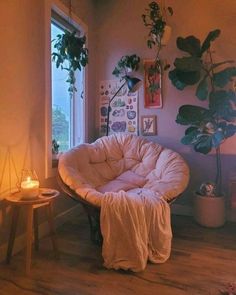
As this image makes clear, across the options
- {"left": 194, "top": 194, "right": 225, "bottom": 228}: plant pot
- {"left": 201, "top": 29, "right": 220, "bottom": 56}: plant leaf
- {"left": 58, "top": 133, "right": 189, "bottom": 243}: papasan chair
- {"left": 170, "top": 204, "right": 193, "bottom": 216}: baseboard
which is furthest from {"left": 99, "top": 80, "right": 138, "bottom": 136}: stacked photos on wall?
{"left": 194, "top": 194, "right": 225, "bottom": 228}: plant pot

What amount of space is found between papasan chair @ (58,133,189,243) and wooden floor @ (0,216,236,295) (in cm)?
33

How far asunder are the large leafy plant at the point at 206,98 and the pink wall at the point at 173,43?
212mm

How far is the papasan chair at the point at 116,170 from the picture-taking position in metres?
2.07

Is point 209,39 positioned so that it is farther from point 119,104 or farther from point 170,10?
point 119,104

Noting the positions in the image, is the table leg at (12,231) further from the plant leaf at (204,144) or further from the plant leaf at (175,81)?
the plant leaf at (175,81)

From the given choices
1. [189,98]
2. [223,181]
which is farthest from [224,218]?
[189,98]

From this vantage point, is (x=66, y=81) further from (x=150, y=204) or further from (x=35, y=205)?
(x=150, y=204)

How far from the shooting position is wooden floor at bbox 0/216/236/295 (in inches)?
64.8

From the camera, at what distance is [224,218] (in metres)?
2.76

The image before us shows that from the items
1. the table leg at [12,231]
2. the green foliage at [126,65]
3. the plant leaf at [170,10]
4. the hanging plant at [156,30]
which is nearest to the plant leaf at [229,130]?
the hanging plant at [156,30]

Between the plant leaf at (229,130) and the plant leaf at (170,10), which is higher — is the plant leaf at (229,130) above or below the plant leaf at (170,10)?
below

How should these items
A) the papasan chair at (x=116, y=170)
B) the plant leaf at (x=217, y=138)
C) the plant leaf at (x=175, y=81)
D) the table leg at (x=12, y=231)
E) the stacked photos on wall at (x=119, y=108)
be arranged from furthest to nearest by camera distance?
1. the stacked photos on wall at (x=119, y=108)
2. the plant leaf at (x=175, y=81)
3. the plant leaf at (x=217, y=138)
4. the papasan chair at (x=116, y=170)
5. the table leg at (x=12, y=231)

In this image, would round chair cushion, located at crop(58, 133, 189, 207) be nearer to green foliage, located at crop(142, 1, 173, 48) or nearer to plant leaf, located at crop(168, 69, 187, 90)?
plant leaf, located at crop(168, 69, 187, 90)

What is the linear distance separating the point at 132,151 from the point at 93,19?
185 centimetres
